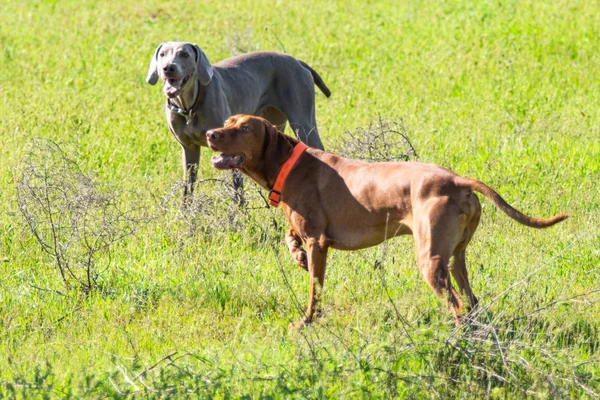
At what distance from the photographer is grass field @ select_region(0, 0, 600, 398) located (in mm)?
5039

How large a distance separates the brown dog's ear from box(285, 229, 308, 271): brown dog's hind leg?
413 mm

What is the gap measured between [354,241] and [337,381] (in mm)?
1354

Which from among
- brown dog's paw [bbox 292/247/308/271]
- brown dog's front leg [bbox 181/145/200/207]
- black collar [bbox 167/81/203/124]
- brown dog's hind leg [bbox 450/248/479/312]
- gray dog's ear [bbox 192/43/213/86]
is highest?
gray dog's ear [bbox 192/43/213/86]

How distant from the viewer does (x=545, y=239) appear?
296 inches

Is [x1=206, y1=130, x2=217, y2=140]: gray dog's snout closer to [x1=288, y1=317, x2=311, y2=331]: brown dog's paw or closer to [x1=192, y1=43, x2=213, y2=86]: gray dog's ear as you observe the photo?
[x1=288, y1=317, x2=311, y2=331]: brown dog's paw

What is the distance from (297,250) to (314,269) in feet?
1.03

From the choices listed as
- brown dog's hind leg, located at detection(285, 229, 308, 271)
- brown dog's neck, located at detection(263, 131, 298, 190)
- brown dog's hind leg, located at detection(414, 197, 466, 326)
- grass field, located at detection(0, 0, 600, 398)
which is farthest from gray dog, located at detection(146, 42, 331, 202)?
brown dog's hind leg, located at detection(414, 197, 466, 326)

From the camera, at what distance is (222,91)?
8.82 m

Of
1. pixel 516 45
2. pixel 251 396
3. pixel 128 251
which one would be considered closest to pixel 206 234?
pixel 128 251

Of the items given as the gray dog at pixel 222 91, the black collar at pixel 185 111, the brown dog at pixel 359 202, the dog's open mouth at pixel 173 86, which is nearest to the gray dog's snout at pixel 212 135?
the brown dog at pixel 359 202

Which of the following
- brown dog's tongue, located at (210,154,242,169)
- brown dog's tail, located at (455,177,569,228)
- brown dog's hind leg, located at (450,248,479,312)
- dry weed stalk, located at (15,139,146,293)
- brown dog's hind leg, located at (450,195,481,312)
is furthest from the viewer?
dry weed stalk, located at (15,139,146,293)

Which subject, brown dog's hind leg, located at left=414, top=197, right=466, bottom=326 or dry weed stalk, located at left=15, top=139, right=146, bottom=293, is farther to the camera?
dry weed stalk, located at left=15, top=139, right=146, bottom=293

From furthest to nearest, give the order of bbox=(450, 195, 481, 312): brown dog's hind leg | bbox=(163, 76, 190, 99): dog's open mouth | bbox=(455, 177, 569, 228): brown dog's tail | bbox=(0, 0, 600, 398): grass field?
bbox=(163, 76, 190, 99): dog's open mouth → bbox=(450, 195, 481, 312): brown dog's hind leg → bbox=(455, 177, 569, 228): brown dog's tail → bbox=(0, 0, 600, 398): grass field

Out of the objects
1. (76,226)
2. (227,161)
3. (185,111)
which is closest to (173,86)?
(185,111)
